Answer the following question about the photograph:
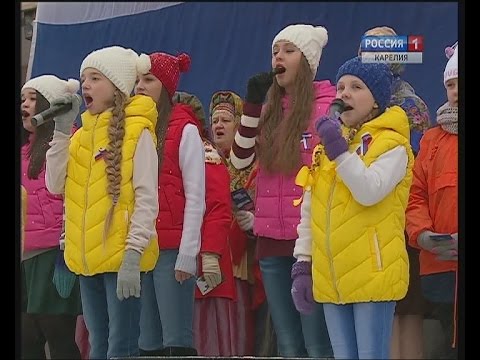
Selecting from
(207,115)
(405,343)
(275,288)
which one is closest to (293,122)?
(207,115)

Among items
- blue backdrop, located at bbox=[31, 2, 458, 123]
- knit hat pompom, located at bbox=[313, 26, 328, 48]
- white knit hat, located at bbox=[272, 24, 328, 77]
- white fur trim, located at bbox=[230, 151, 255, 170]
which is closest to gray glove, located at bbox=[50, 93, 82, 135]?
blue backdrop, located at bbox=[31, 2, 458, 123]

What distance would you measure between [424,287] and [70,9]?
5.95ft

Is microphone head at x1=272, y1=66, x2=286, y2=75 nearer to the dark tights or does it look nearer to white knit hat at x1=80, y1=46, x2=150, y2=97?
white knit hat at x1=80, y1=46, x2=150, y2=97

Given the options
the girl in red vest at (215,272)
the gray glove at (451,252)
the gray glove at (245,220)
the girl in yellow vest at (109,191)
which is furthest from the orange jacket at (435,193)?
the girl in yellow vest at (109,191)

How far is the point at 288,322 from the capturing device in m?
4.55

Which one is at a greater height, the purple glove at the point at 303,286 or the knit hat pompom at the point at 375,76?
the knit hat pompom at the point at 375,76

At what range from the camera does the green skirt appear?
477 centimetres

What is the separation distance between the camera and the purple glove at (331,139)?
14.2 ft

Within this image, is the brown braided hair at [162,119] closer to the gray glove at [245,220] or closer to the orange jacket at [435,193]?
the gray glove at [245,220]

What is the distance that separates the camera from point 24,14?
4840mm

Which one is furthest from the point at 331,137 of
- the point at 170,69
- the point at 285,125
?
the point at 170,69

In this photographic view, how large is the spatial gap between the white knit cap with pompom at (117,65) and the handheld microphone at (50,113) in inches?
6.0

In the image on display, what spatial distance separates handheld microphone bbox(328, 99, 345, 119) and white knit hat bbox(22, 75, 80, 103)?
1.03 metres
